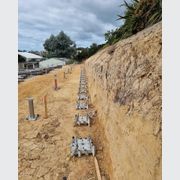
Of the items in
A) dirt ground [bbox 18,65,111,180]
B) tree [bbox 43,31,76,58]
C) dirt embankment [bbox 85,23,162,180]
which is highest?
tree [bbox 43,31,76,58]

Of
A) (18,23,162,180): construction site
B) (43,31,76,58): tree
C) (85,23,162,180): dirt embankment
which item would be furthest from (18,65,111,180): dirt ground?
(43,31,76,58): tree

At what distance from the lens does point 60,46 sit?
1319 inches

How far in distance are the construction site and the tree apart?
98.1ft

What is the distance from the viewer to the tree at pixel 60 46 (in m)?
32.9

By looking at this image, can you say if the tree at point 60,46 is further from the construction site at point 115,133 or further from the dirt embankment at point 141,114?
the dirt embankment at point 141,114

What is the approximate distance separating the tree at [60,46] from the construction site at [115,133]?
2991 cm

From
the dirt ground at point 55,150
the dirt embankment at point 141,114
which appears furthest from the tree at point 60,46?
the dirt embankment at point 141,114

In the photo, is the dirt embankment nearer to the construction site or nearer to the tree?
→ the construction site

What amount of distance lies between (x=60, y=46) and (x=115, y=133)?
3271 cm

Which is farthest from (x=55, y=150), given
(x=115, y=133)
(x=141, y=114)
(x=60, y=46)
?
(x=60, y=46)

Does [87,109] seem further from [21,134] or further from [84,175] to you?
[84,175]

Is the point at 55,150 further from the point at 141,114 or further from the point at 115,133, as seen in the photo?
the point at 141,114

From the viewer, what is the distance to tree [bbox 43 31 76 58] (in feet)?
108
